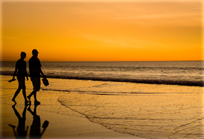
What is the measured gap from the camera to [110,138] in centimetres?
519

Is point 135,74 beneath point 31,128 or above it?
above

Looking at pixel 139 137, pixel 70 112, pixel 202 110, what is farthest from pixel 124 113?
pixel 202 110

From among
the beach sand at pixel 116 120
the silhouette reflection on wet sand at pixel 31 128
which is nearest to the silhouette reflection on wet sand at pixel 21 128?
the silhouette reflection on wet sand at pixel 31 128

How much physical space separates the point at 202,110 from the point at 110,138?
4819 mm

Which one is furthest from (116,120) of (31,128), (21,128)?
(21,128)

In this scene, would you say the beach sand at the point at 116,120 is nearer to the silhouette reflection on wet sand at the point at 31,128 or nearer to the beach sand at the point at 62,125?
the beach sand at the point at 62,125

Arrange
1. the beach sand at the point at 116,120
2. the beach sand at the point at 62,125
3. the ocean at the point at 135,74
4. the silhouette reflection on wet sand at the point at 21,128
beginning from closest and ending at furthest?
the silhouette reflection on wet sand at the point at 21,128 → the beach sand at the point at 62,125 → the beach sand at the point at 116,120 → the ocean at the point at 135,74

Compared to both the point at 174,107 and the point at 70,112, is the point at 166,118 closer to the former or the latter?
the point at 174,107

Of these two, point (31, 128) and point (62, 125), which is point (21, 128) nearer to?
point (31, 128)

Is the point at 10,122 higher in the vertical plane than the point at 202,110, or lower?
lower

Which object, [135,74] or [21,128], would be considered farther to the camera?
[135,74]

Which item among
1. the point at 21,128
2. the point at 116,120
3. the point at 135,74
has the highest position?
the point at 135,74

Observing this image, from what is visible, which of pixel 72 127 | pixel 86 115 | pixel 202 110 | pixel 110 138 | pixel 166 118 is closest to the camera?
pixel 110 138

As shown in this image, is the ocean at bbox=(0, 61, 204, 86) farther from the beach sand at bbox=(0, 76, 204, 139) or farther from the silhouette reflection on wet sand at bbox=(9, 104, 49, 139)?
the silhouette reflection on wet sand at bbox=(9, 104, 49, 139)
